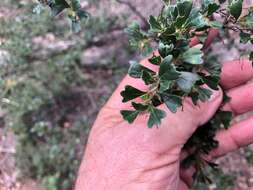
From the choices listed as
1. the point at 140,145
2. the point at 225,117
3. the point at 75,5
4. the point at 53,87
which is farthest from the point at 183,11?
the point at 53,87

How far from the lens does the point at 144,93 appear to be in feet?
2.90

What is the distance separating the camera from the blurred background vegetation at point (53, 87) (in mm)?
2295

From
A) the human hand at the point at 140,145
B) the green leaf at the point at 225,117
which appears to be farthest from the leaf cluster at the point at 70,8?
the green leaf at the point at 225,117

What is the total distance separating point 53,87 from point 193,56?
1.59 metres

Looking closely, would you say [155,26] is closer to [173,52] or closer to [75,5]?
[173,52]

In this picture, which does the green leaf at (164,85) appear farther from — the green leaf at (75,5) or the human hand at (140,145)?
the human hand at (140,145)

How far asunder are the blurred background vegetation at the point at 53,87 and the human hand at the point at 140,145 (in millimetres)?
719

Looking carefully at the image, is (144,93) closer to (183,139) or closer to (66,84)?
(183,139)

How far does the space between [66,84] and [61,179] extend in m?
0.47

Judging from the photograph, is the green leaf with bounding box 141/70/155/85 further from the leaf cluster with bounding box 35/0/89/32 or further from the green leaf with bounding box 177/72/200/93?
the leaf cluster with bounding box 35/0/89/32

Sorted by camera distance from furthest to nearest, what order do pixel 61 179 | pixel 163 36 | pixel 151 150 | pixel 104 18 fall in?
pixel 104 18 < pixel 61 179 < pixel 151 150 < pixel 163 36

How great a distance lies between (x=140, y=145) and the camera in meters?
1.45

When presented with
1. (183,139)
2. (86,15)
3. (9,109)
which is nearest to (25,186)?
(9,109)

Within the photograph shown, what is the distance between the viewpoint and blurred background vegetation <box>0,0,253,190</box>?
7.53ft
